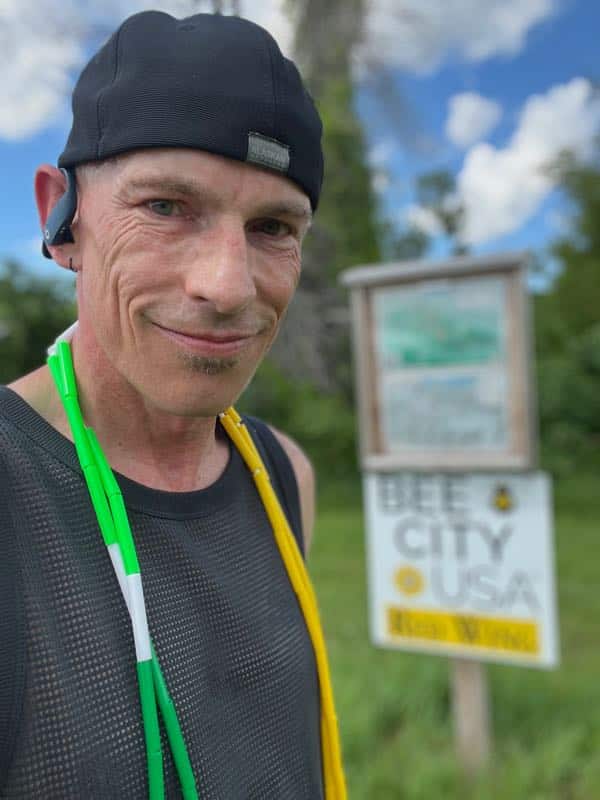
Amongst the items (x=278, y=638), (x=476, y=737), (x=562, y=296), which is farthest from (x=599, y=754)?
(x=562, y=296)

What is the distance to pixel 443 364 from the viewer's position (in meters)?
3.71

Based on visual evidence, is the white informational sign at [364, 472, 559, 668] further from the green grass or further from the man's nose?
the man's nose

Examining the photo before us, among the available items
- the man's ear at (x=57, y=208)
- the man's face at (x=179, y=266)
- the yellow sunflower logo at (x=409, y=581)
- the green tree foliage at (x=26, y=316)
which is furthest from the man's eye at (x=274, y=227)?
the green tree foliage at (x=26, y=316)

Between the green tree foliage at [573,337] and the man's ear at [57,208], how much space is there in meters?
8.30

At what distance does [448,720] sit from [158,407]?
3.07 metres

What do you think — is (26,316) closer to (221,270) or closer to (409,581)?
(409,581)

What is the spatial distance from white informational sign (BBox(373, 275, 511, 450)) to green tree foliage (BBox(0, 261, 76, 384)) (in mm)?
6969

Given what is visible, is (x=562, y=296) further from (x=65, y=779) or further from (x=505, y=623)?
(x=65, y=779)

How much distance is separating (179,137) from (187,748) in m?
0.72

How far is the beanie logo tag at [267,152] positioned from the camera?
37.5 inches

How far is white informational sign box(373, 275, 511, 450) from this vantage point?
11.5 ft

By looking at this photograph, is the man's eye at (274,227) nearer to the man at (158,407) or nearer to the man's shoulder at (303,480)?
the man at (158,407)

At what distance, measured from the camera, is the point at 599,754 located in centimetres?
316

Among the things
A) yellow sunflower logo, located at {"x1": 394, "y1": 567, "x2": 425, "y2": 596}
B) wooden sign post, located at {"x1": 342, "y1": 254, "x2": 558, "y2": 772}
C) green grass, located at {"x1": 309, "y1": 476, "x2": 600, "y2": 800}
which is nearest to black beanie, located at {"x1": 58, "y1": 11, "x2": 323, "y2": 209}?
wooden sign post, located at {"x1": 342, "y1": 254, "x2": 558, "y2": 772}
